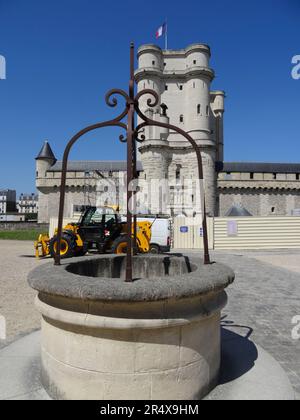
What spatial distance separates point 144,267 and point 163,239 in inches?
432

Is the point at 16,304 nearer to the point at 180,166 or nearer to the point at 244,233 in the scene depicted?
the point at 244,233

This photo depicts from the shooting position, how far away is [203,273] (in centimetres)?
253

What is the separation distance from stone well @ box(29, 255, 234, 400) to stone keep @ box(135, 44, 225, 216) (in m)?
34.9

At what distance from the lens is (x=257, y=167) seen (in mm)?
44812

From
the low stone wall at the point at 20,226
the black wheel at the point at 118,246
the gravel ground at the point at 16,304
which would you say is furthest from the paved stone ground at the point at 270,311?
the low stone wall at the point at 20,226

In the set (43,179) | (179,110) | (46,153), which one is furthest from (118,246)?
(46,153)

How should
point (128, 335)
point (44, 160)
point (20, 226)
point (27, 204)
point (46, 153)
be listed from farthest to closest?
point (27, 204), point (46, 153), point (44, 160), point (20, 226), point (128, 335)

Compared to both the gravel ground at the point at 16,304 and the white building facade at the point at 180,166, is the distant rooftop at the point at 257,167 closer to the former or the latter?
the white building facade at the point at 180,166

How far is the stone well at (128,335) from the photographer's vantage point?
2045mm

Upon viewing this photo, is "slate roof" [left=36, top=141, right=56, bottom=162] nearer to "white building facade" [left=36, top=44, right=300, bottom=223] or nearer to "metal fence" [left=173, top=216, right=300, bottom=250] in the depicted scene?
"white building facade" [left=36, top=44, right=300, bottom=223]

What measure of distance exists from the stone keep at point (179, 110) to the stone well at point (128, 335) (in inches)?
1375

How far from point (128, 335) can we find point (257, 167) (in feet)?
153

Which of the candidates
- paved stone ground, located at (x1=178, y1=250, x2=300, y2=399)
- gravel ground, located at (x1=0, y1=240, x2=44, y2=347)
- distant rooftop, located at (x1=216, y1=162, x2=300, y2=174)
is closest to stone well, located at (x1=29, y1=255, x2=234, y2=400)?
paved stone ground, located at (x1=178, y1=250, x2=300, y2=399)
